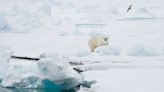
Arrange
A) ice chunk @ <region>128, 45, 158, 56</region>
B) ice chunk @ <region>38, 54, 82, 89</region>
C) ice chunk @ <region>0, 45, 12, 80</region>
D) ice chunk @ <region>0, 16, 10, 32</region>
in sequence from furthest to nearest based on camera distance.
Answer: ice chunk @ <region>0, 16, 10, 32</region>, ice chunk @ <region>128, 45, 158, 56</region>, ice chunk @ <region>0, 45, 12, 80</region>, ice chunk @ <region>38, 54, 82, 89</region>

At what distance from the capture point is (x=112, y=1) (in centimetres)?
1362

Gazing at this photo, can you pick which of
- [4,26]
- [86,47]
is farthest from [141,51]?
[4,26]

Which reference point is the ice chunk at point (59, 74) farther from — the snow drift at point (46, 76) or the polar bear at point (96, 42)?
the polar bear at point (96, 42)

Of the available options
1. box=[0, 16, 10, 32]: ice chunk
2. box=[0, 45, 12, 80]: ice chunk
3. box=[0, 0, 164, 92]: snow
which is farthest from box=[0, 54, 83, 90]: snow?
box=[0, 16, 10, 32]: ice chunk

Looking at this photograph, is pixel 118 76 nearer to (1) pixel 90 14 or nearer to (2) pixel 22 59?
(2) pixel 22 59

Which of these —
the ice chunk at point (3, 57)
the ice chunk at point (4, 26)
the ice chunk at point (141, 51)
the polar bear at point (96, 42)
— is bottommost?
the ice chunk at point (3, 57)

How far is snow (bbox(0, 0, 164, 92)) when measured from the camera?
4254 mm

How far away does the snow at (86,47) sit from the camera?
14.0 ft

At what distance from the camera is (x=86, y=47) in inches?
245

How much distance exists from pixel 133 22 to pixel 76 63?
13.6 ft

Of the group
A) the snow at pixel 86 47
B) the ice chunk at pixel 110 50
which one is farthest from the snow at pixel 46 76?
the ice chunk at pixel 110 50

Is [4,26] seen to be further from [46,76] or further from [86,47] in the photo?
[46,76]

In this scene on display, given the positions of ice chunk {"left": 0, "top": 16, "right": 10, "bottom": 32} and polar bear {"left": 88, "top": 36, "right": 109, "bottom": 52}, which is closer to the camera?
polar bear {"left": 88, "top": 36, "right": 109, "bottom": 52}

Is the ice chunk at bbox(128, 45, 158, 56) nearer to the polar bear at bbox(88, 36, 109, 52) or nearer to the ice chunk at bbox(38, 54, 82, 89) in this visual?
the polar bear at bbox(88, 36, 109, 52)
